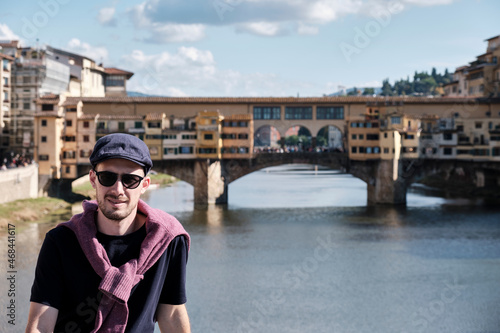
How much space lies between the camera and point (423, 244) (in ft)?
84.2

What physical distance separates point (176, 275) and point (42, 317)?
57cm

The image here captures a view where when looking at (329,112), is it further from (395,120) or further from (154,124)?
(154,124)

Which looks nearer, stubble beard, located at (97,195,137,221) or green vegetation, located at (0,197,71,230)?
stubble beard, located at (97,195,137,221)

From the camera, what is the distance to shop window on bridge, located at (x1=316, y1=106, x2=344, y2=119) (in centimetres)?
4094

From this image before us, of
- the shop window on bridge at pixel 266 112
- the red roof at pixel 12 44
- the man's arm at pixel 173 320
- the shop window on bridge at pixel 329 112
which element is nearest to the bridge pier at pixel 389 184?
the shop window on bridge at pixel 329 112

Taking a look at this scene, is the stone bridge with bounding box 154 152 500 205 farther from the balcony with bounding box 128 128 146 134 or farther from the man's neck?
the man's neck

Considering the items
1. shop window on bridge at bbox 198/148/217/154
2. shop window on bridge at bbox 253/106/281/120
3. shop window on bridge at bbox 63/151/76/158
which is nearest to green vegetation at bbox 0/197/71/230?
shop window on bridge at bbox 63/151/76/158

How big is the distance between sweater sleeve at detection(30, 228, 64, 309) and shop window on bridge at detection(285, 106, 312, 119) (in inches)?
1514

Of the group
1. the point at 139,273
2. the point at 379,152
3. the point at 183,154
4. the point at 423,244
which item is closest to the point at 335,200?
the point at 379,152

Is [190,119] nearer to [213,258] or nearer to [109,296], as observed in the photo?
[213,258]

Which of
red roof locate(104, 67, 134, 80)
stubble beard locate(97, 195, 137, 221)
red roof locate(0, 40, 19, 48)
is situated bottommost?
stubble beard locate(97, 195, 137, 221)

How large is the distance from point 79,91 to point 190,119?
494 inches

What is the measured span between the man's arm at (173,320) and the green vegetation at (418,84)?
109 m

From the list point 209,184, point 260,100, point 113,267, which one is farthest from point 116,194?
point 260,100
